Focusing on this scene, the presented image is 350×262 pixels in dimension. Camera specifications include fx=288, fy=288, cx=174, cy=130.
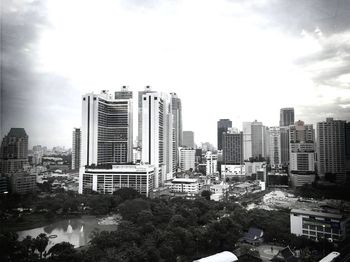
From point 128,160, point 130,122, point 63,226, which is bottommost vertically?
point 63,226

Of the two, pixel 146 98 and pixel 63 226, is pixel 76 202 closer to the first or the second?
pixel 63 226

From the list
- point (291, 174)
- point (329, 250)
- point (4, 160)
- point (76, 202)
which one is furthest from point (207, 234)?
point (291, 174)

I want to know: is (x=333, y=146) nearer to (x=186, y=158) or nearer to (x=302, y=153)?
(x=302, y=153)

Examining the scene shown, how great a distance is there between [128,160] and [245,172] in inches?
219

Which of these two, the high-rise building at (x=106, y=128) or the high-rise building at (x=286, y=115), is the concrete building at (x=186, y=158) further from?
the high-rise building at (x=286, y=115)

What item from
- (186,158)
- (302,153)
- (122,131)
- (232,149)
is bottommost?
(186,158)

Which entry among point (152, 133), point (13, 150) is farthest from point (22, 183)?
point (152, 133)

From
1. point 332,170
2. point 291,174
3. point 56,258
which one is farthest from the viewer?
point 291,174

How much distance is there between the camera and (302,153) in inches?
250

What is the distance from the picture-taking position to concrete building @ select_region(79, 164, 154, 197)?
841 centimetres

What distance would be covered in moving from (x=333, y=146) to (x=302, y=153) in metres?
2.83

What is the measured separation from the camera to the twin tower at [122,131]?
9.45 m

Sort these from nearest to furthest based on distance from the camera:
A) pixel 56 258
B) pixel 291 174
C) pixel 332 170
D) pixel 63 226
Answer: pixel 56 258 < pixel 332 170 < pixel 63 226 < pixel 291 174

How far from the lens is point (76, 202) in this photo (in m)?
6.53
